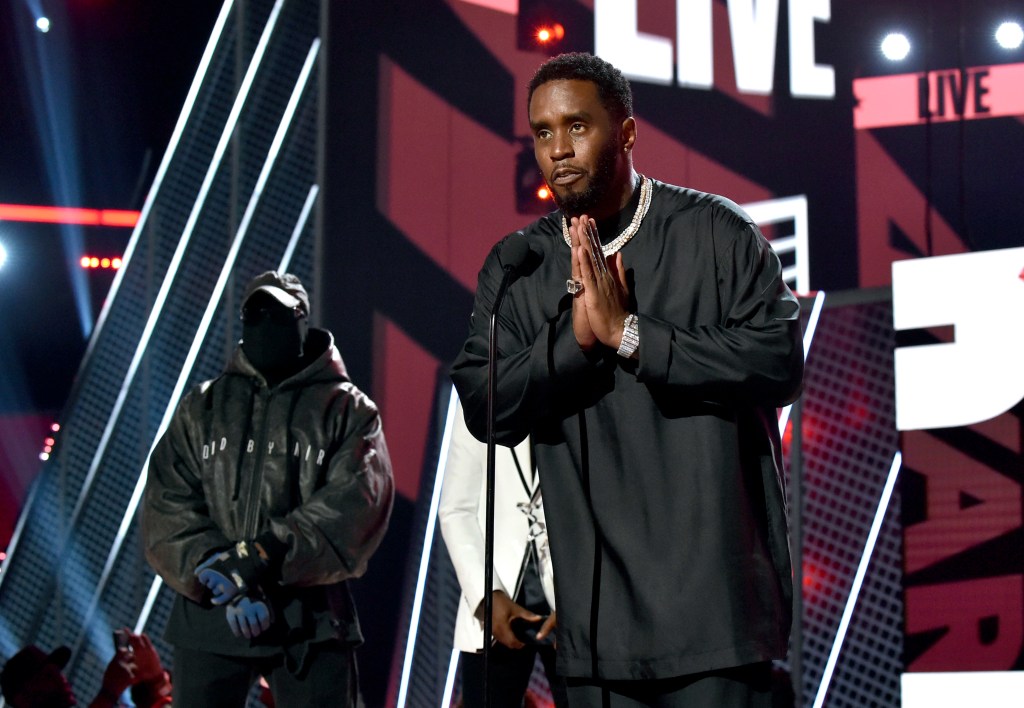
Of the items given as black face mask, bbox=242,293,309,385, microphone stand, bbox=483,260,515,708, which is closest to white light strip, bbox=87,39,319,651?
black face mask, bbox=242,293,309,385

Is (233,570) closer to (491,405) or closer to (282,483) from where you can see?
(282,483)

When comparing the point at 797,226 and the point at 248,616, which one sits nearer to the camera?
the point at 248,616

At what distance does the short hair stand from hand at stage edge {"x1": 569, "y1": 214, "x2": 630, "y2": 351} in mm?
251

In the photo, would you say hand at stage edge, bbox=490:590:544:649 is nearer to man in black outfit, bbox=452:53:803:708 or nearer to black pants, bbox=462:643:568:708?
black pants, bbox=462:643:568:708

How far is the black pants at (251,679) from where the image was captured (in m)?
3.43

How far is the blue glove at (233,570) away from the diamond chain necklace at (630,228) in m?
1.76

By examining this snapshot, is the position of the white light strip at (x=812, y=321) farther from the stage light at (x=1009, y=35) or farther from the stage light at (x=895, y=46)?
the stage light at (x=1009, y=35)

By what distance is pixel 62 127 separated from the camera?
9.54 m

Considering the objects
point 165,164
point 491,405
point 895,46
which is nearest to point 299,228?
point 165,164

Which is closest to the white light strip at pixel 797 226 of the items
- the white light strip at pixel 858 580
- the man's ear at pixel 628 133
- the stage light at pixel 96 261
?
the white light strip at pixel 858 580

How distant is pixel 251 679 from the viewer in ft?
11.6

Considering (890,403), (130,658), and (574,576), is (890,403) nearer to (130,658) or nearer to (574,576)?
(130,658)

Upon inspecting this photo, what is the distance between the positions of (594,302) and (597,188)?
9.1 inches

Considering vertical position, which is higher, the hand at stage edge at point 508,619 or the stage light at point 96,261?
the stage light at point 96,261
